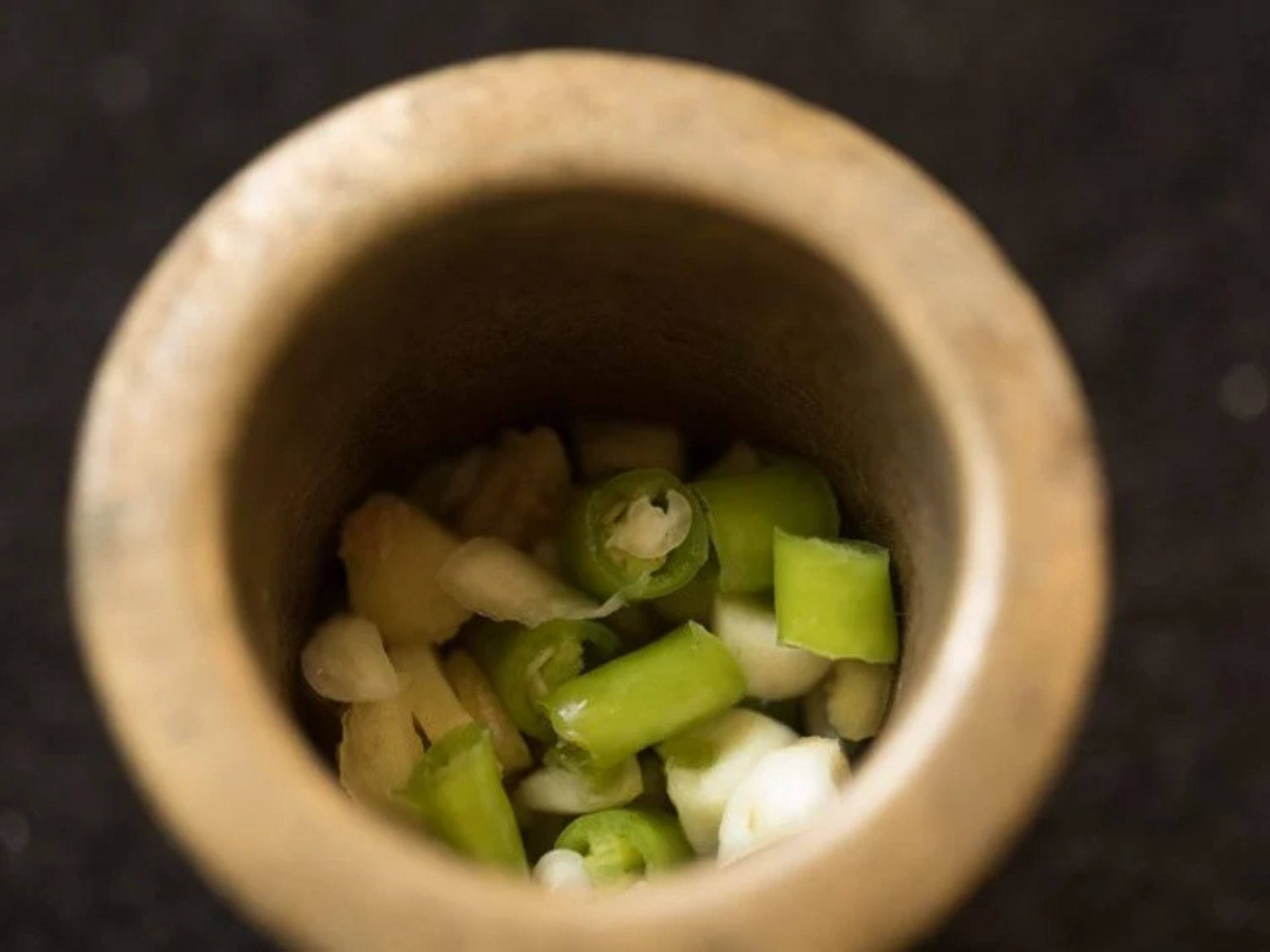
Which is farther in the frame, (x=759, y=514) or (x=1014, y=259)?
(x=1014, y=259)

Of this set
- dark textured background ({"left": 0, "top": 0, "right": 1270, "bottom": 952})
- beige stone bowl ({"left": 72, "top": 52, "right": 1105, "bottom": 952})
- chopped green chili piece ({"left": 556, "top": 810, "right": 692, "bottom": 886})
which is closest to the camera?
beige stone bowl ({"left": 72, "top": 52, "right": 1105, "bottom": 952})

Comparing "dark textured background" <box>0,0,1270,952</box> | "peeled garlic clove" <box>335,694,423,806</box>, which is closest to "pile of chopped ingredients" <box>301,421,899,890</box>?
"peeled garlic clove" <box>335,694,423,806</box>

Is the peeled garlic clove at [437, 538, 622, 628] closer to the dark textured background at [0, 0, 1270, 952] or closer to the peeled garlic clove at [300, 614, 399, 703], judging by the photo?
the peeled garlic clove at [300, 614, 399, 703]

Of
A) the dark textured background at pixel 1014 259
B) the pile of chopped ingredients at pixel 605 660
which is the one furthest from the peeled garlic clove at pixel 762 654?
the dark textured background at pixel 1014 259

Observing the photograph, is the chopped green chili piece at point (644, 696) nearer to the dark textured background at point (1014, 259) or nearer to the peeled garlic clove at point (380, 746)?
the peeled garlic clove at point (380, 746)

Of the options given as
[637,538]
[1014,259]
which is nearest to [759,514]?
[637,538]

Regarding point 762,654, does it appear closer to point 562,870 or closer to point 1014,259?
point 562,870
